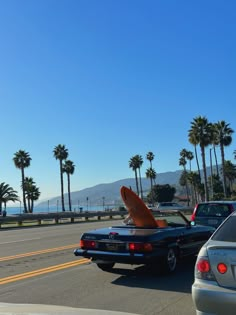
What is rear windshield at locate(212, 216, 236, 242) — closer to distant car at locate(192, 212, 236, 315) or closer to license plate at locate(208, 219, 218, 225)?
distant car at locate(192, 212, 236, 315)

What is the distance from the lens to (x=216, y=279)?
5082mm

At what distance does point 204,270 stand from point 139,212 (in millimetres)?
4678

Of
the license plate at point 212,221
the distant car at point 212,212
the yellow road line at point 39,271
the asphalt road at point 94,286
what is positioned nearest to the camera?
the asphalt road at point 94,286

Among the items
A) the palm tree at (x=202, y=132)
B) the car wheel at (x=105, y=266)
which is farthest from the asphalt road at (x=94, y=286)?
the palm tree at (x=202, y=132)

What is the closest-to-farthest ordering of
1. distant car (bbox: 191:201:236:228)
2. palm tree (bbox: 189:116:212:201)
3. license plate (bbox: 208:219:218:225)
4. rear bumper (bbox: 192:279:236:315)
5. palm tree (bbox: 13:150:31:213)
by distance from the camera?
rear bumper (bbox: 192:279:236:315)
license plate (bbox: 208:219:218:225)
distant car (bbox: 191:201:236:228)
palm tree (bbox: 189:116:212:201)
palm tree (bbox: 13:150:31:213)

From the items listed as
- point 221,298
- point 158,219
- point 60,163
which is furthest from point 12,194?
point 221,298

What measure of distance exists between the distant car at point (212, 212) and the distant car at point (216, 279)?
8381 mm

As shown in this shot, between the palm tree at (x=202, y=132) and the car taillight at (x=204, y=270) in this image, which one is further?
the palm tree at (x=202, y=132)

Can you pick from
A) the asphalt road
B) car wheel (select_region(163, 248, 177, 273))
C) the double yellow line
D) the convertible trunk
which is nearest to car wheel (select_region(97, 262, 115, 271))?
the asphalt road

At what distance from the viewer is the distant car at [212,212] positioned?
13664mm

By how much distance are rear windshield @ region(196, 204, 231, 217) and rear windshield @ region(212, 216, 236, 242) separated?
8.10 metres

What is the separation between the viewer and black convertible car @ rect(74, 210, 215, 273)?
8.55m

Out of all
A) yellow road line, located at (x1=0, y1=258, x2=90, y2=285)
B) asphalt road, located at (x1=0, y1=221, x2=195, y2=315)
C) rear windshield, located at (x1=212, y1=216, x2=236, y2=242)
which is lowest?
asphalt road, located at (x1=0, y1=221, x2=195, y2=315)

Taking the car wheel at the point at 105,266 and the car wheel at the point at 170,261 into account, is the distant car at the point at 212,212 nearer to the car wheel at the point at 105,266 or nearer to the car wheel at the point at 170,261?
the car wheel at the point at 170,261
